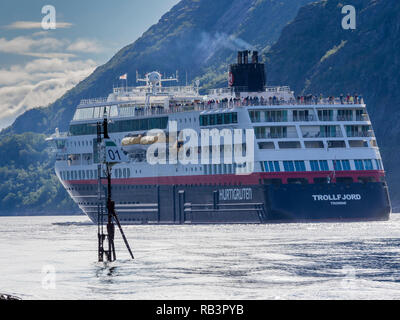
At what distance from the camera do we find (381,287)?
5809cm

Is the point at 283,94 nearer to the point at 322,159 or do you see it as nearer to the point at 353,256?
the point at 322,159

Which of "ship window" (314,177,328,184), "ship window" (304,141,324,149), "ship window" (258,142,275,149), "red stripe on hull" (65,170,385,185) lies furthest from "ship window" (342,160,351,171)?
"ship window" (258,142,275,149)

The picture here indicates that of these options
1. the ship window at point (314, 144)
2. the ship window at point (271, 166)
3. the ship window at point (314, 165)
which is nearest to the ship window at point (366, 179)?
the ship window at point (314, 165)

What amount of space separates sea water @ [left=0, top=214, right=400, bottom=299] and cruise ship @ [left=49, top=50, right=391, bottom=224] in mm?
9967

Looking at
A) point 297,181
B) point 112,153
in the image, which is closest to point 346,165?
point 297,181

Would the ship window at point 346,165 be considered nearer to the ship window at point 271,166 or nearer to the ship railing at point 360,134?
the ship railing at point 360,134

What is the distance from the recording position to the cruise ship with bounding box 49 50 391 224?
117938 mm

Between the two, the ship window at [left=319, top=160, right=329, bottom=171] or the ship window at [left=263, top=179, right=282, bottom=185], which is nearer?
the ship window at [left=263, top=179, right=282, bottom=185]

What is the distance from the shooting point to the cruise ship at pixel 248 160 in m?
118

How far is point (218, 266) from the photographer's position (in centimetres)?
7100

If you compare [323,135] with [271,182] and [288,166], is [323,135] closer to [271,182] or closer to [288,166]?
[288,166]

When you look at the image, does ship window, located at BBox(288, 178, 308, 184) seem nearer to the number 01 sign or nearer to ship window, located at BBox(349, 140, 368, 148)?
ship window, located at BBox(349, 140, 368, 148)
